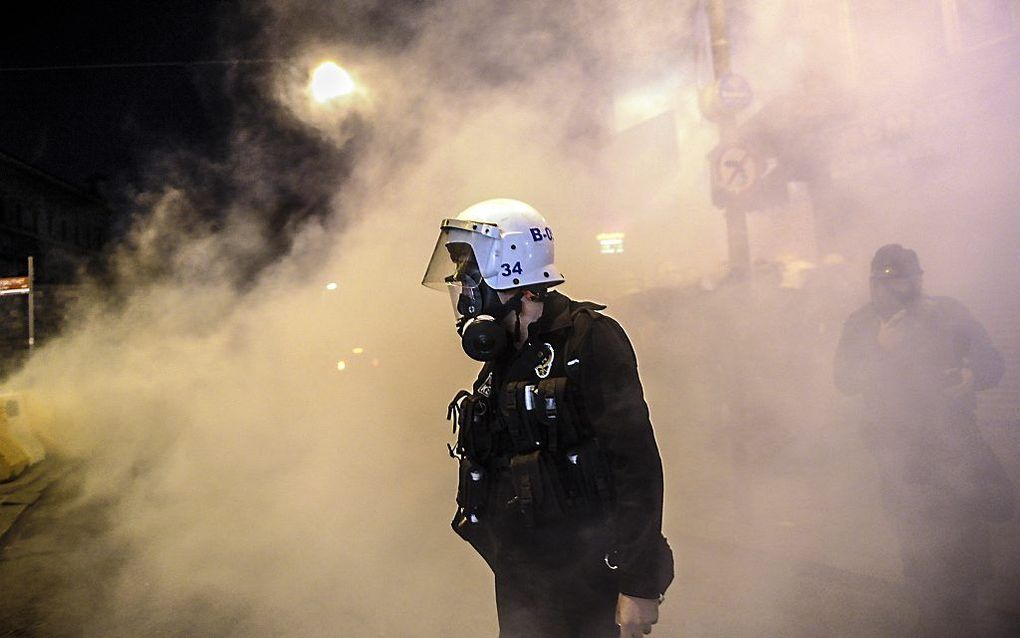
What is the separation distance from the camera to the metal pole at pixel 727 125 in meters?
4.14

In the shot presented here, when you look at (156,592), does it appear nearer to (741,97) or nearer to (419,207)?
(419,207)

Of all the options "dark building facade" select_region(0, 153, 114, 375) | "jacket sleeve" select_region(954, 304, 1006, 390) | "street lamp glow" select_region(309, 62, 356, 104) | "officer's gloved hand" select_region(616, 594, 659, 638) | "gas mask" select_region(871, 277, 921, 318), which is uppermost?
"dark building facade" select_region(0, 153, 114, 375)

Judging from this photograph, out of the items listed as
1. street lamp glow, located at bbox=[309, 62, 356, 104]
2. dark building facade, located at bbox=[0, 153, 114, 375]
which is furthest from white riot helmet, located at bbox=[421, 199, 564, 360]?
dark building facade, located at bbox=[0, 153, 114, 375]

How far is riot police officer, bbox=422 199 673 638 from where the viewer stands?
165 cm

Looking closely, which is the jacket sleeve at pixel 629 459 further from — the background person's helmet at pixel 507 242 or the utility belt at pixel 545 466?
the background person's helmet at pixel 507 242

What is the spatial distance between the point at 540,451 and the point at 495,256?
0.59 m

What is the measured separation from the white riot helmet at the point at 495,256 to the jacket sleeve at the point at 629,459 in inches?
13.3

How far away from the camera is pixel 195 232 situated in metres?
5.23

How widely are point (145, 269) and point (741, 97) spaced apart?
15.5ft

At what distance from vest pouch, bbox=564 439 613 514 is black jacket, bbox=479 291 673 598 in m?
0.02

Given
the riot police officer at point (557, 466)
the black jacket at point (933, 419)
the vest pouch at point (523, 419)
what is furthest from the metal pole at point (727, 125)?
the vest pouch at point (523, 419)

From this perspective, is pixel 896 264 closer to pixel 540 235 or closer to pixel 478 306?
pixel 540 235

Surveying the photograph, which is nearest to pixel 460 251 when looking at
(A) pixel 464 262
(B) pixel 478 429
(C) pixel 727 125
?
(A) pixel 464 262

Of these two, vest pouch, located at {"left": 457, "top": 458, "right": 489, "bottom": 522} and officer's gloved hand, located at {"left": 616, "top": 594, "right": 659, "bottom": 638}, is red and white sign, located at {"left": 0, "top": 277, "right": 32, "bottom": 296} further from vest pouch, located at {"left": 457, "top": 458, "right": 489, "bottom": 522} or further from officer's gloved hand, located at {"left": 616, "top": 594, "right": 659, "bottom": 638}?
officer's gloved hand, located at {"left": 616, "top": 594, "right": 659, "bottom": 638}
